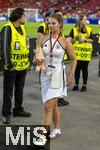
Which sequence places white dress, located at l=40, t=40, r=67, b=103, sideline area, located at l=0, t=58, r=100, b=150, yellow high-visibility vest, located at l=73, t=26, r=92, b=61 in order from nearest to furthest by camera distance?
white dress, located at l=40, t=40, r=67, b=103
sideline area, located at l=0, t=58, r=100, b=150
yellow high-visibility vest, located at l=73, t=26, r=92, b=61

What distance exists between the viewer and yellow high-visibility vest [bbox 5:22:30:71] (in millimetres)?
7148

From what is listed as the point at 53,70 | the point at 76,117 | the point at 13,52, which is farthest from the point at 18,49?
the point at 76,117

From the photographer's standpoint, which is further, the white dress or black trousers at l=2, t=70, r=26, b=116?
black trousers at l=2, t=70, r=26, b=116

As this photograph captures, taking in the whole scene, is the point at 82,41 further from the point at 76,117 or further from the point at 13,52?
the point at 13,52

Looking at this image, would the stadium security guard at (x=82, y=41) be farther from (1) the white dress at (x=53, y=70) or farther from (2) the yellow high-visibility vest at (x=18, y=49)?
(1) the white dress at (x=53, y=70)

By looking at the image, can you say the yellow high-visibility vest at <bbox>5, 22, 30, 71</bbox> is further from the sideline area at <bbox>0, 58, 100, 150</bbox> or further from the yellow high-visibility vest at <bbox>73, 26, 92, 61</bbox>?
A: the yellow high-visibility vest at <bbox>73, 26, 92, 61</bbox>

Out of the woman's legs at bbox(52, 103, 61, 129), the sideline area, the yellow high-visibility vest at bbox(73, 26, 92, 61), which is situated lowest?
the sideline area

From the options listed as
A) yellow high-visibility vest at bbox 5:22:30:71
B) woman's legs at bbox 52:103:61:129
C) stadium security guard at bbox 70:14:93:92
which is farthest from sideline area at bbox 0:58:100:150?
yellow high-visibility vest at bbox 5:22:30:71

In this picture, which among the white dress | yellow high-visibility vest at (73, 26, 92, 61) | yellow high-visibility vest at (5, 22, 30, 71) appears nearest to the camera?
the white dress

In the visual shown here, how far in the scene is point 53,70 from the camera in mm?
6051

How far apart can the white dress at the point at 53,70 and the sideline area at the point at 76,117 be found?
0.71 meters

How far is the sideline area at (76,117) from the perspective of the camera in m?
6.30

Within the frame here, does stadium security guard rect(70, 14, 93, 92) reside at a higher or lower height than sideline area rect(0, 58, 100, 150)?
higher

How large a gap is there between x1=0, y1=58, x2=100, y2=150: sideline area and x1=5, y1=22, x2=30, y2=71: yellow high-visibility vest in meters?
0.94
